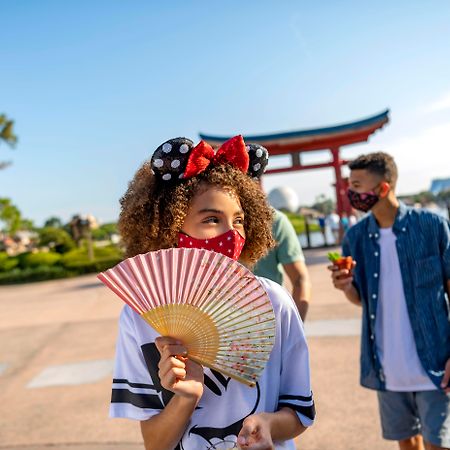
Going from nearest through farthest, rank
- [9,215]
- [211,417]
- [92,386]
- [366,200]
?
[211,417]
[366,200]
[92,386]
[9,215]

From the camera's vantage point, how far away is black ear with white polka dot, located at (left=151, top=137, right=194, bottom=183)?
1.28m

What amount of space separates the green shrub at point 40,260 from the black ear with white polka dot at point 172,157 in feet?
63.3

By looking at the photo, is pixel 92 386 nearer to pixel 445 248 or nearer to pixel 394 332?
pixel 394 332

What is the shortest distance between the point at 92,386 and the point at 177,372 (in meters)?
3.73

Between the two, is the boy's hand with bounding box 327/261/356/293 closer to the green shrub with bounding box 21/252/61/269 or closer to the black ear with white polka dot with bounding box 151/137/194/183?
the black ear with white polka dot with bounding box 151/137/194/183

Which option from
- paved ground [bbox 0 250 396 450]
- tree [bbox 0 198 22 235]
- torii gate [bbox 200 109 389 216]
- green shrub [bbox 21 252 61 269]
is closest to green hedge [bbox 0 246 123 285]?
green shrub [bbox 21 252 61 269]

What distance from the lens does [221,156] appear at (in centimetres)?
137

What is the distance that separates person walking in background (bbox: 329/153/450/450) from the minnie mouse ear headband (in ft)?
3.75

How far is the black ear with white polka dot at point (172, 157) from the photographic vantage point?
128 cm

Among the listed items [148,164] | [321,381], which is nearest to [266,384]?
[148,164]

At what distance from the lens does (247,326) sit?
1.09 meters

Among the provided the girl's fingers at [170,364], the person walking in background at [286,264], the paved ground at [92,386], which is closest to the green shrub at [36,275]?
the paved ground at [92,386]

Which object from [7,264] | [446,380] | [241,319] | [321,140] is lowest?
[7,264]

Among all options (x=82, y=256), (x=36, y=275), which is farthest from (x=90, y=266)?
(x=36, y=275)
